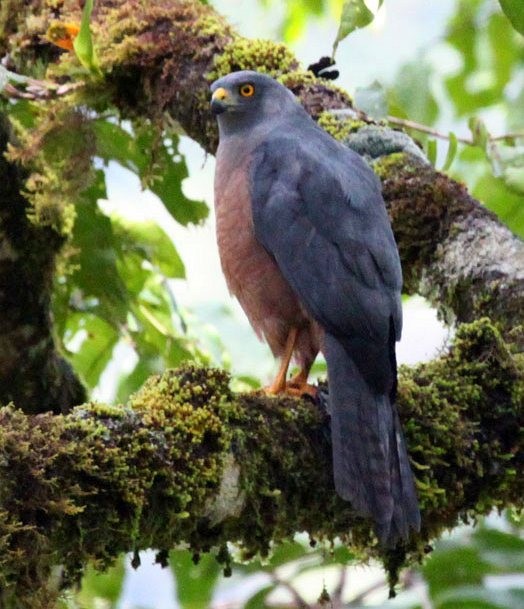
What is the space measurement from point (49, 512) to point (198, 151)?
2807 mm

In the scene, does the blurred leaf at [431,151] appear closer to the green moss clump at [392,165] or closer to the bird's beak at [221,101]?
the green moss clump at [392,165]

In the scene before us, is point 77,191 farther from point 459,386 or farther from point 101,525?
point 101,525

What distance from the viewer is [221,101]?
426 cm

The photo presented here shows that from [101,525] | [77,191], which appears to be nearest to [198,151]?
[77,191]

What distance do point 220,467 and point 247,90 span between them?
6.53ft

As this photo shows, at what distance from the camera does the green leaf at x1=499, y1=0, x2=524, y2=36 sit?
3623 millimetres

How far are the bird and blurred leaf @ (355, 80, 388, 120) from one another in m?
0.16

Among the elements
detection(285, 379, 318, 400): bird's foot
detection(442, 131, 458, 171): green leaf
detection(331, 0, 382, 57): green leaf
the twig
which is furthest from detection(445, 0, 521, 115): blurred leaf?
detection(285, 379, 318, 400): bird's foot

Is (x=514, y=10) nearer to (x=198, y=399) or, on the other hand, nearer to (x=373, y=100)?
(x=373, y=100)

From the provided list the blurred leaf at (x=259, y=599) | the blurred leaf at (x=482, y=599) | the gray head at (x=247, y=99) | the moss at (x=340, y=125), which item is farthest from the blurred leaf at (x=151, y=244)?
the blurred leaf at (x=482, y=599)

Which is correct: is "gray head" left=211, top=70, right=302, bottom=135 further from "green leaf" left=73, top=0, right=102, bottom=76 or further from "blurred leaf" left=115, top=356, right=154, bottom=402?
"blurred leaf" left=115, top=356, right=154, bottom=402

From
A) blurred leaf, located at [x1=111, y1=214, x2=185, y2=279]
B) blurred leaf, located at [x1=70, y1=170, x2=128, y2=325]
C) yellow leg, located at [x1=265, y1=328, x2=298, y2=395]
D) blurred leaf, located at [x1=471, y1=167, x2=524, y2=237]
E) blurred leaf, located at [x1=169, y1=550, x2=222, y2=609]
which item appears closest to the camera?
yellow leg, located at [x1=265, y1=328, x2=298, y2=395]

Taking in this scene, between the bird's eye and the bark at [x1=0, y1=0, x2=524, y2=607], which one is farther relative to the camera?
the bird's eye

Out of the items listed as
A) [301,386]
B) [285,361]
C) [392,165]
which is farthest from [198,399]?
[392,165]
